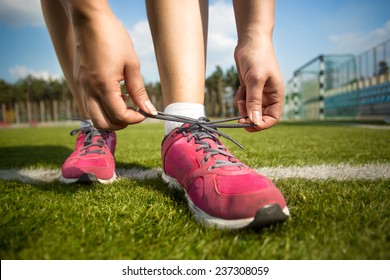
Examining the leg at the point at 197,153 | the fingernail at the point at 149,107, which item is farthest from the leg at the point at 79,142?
the fingernail at the point at 149,107

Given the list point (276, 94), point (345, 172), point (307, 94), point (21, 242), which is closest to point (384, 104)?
point (307, 94)

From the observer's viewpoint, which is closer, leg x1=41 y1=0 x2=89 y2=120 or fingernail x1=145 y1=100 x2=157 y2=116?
fingernail x1=145 y1=100 x2=157 y2=116

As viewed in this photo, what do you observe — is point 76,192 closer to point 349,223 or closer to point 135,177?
point 135,177

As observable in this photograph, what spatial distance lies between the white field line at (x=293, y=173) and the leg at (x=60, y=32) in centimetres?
50

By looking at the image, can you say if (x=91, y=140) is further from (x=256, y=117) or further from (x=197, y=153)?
(x=256, y=117)

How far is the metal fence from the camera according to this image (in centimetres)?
1016

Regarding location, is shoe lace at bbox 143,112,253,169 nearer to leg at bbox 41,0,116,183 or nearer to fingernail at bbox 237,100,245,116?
fingernail at bbox 237,100,245,116

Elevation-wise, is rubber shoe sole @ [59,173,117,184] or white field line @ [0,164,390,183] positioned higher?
rubber shoe sole @ [59,173,117,184]

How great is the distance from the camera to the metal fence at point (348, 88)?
33.3 feet

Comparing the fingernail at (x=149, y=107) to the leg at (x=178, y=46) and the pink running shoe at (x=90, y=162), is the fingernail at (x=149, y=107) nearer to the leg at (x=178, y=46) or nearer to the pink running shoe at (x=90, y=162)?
the leg at (x=178, y=46)

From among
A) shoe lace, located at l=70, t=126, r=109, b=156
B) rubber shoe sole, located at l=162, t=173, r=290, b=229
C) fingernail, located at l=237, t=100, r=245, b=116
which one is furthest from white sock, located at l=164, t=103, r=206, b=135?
shoe lace, located at l=70, t=126, r=109, b=156

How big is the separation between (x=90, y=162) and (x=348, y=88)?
1450 cm

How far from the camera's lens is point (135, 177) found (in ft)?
5.04

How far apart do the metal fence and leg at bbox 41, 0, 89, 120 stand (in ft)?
28.9
